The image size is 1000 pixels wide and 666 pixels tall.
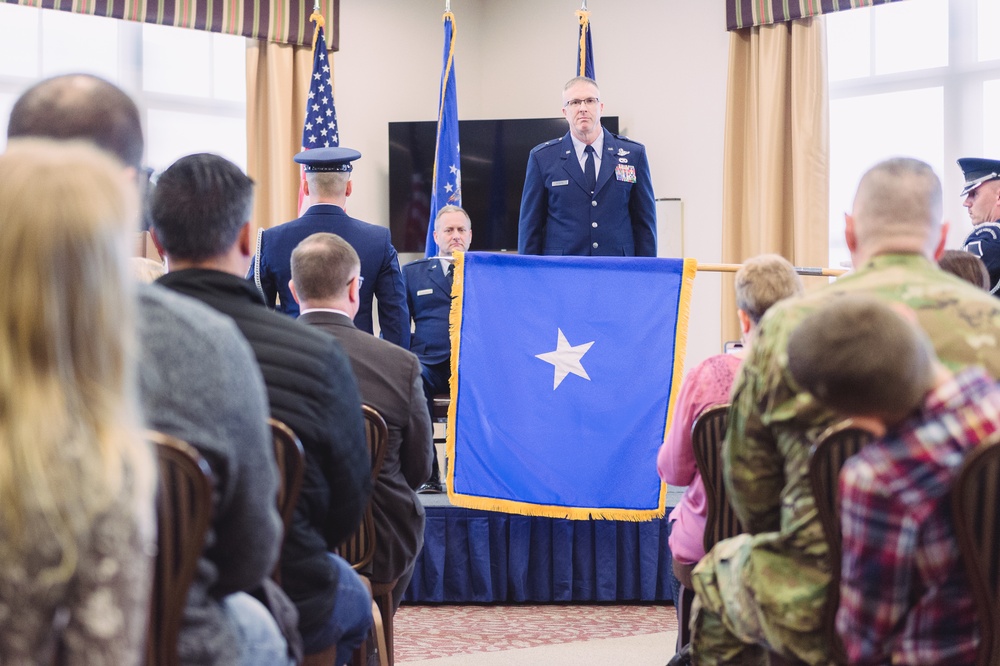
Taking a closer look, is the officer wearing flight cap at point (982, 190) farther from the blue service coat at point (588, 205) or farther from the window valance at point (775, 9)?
the window valance at point (775, 9)

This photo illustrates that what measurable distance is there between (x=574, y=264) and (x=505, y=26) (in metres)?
4.33

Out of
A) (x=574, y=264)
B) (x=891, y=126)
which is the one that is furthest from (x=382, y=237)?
(x=891, y=126)

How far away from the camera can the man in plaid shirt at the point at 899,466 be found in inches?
52.6

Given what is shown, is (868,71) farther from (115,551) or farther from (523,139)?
(115,551)

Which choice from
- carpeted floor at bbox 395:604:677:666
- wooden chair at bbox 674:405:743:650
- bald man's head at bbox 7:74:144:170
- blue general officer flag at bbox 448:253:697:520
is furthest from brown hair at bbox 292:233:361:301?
blue general officer flag at bbox 448:253:697:520

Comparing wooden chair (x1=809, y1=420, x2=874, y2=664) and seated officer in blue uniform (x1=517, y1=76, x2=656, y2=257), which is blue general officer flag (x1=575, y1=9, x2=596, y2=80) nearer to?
seated officer in blue uniform (x1=517, y1=76, x2=656, y2=257)

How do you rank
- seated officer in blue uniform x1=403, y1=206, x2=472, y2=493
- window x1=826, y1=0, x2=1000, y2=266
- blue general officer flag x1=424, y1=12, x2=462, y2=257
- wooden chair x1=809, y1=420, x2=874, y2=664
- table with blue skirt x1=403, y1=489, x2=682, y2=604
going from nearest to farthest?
wooden chair x1=809, y1=420, x2=874, y2=664
table with blue skirt x1=403, y1=489, x2=682, y2=604
seated officer in blue uniform x1=403, y1=206, x2=472, y2=493
window x1=826, y1=0, x2=1000, y2=266
blue general officer flag x1=424, y1=12, x2=462, y2=257

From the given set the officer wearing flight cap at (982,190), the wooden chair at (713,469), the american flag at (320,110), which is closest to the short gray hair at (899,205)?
the wooden chair at (713,469)

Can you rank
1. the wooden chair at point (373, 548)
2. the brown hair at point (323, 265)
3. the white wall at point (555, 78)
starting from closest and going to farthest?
the wooden chair at point (373, 548)
the brown hair at point (323, 265)
the white wall at point (555, 78)

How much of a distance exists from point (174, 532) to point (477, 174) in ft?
20.4

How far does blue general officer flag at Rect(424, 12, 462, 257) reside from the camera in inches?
258

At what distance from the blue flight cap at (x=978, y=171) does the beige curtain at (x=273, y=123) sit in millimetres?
3892

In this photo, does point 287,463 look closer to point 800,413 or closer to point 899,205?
point 800,413

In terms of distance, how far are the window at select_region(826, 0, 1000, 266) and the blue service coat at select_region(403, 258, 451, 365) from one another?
Answer: 2292mm
